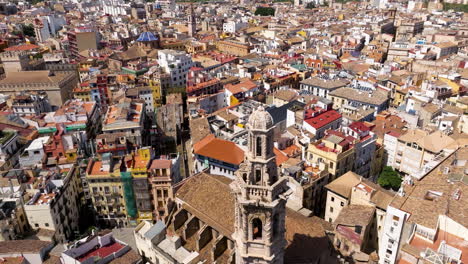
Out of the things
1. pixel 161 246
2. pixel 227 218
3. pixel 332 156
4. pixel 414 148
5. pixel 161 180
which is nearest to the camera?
pixel 227 218

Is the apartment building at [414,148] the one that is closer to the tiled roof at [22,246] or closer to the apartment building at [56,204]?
the apartment building at [56,204]

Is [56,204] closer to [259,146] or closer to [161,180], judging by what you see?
[161,180]

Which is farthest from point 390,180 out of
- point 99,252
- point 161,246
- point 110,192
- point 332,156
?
point 99,252

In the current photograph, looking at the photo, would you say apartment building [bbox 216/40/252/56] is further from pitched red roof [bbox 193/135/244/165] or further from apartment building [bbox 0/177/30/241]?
apartment building [bbox 0/177/30/241]

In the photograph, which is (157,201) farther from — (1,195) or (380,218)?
(380,218)

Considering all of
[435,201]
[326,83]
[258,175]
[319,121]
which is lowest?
[326,83]

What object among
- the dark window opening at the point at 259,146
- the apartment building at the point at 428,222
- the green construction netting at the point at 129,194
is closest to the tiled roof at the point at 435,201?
the apartment building at the point at 428,222
